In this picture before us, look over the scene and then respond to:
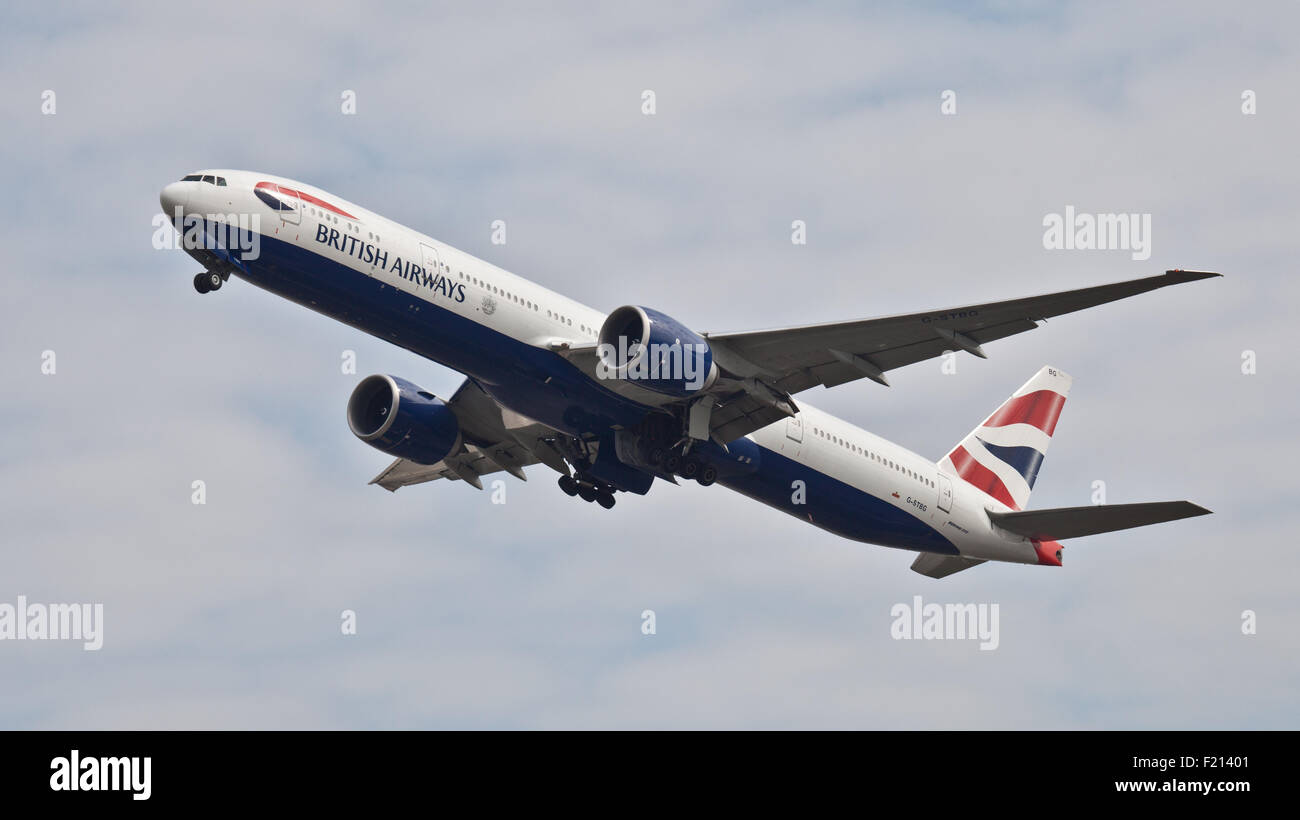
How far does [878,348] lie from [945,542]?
920cm

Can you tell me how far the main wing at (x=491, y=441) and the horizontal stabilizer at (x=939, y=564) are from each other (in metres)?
11.1

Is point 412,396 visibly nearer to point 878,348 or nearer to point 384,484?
point 384,484

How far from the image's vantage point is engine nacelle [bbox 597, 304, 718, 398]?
119 ft

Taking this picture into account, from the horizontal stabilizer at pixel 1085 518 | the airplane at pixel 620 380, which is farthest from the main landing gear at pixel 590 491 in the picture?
the horizontal stabilizer at pixel 1085 518

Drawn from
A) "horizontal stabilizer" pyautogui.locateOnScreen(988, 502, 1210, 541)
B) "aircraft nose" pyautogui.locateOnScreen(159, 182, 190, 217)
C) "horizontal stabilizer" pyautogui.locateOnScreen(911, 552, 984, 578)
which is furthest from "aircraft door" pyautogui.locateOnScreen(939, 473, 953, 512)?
"aircraft nose" pyautogui.locateOnScreen(159, 182, 190, 217)

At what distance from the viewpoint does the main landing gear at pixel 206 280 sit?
35.0 m

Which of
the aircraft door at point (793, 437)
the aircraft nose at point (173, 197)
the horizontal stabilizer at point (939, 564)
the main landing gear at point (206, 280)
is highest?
the aircraft nose at point (173, 197)

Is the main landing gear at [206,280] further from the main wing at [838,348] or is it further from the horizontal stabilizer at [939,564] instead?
the horizontal stabilizer at [939,564]

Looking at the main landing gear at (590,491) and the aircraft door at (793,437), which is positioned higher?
the aircraft door at (793,437)

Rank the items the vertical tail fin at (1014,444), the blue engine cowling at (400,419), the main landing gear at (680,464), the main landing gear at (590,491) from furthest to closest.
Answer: the vertical tail fin at (1014,444) < the main landing gear at (590,491) < the blue engine cowling at (400,419) < the main landing gear at (680,464)

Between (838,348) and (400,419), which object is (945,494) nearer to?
(838,348)

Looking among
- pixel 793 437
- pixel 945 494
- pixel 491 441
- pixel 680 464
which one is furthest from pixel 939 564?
pixel 491 441

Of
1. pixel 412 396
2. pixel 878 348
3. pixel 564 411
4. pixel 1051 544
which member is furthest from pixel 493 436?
pixel 1051 544

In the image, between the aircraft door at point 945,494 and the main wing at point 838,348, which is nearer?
the main wing at point 838,348
